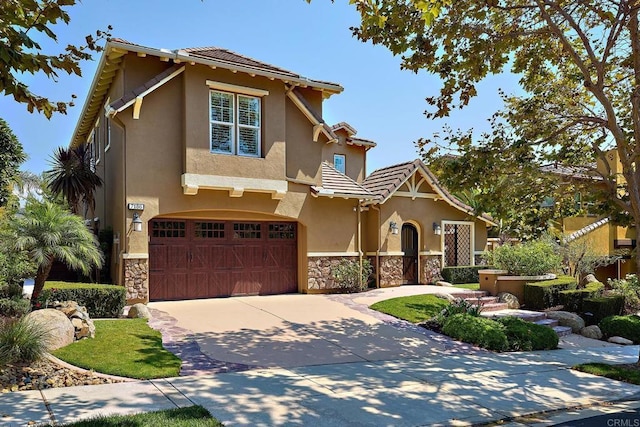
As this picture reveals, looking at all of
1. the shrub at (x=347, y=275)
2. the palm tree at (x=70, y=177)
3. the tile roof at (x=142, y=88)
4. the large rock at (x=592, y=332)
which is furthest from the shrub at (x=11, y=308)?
the large rock at (x=592, y=332)

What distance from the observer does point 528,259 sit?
1677 cm

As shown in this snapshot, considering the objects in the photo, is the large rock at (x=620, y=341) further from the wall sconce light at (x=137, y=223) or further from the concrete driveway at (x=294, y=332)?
the wall sconce light at (x=137, y=223)

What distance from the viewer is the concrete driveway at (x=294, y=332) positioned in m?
9.48

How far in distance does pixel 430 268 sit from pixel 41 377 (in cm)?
1588

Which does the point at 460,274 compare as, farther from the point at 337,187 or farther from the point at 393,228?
the point at 337,187

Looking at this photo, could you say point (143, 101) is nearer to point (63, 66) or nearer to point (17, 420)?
point (63, 66)

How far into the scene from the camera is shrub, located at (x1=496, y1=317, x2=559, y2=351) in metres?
11.4

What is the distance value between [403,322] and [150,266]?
24.8 ft

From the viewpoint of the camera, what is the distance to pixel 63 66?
17.8 feet

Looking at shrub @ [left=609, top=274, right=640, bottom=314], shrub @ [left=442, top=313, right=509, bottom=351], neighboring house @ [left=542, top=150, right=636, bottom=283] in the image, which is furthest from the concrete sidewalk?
neighboring house @ [left=542, top=150, right=636, bottom=283]

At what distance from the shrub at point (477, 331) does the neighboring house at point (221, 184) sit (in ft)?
19.1

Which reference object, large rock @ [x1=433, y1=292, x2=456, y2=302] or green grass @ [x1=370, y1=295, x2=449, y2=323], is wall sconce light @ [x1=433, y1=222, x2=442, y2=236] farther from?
green grass @ [x1=370, y1=295, x2=449, y2=323]

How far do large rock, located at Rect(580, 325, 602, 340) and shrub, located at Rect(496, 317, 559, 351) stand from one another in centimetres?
245

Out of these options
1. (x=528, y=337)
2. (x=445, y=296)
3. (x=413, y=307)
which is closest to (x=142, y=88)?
(x=413, y=307)
